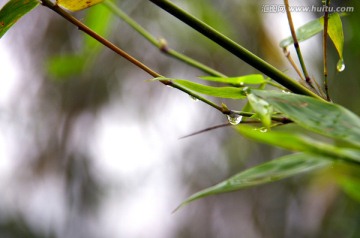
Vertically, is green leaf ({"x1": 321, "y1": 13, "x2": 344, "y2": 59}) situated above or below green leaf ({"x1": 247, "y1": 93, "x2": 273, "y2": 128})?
above

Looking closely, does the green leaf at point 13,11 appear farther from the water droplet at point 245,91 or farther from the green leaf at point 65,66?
the green leaf at point 65,66

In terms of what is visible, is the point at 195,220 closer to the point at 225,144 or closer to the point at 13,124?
the point at 225,144

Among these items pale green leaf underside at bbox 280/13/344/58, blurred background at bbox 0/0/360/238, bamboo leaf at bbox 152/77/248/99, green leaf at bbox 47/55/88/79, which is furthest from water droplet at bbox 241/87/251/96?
blurred background at bbox 0/0/360/238

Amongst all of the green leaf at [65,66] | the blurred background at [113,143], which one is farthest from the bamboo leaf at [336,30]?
the blurred background at [113,143]

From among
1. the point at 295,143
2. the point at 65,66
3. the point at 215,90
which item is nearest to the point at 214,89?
the point at 215,90

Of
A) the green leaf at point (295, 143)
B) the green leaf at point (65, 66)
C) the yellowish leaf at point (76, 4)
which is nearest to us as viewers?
the green leaf at point (295, 143)

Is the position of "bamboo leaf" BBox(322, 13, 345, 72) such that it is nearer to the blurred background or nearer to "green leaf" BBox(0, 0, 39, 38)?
"green leaf" BBox(0, 0, 39, 38)

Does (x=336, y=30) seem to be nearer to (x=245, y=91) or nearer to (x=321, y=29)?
(x=321, y=29)
